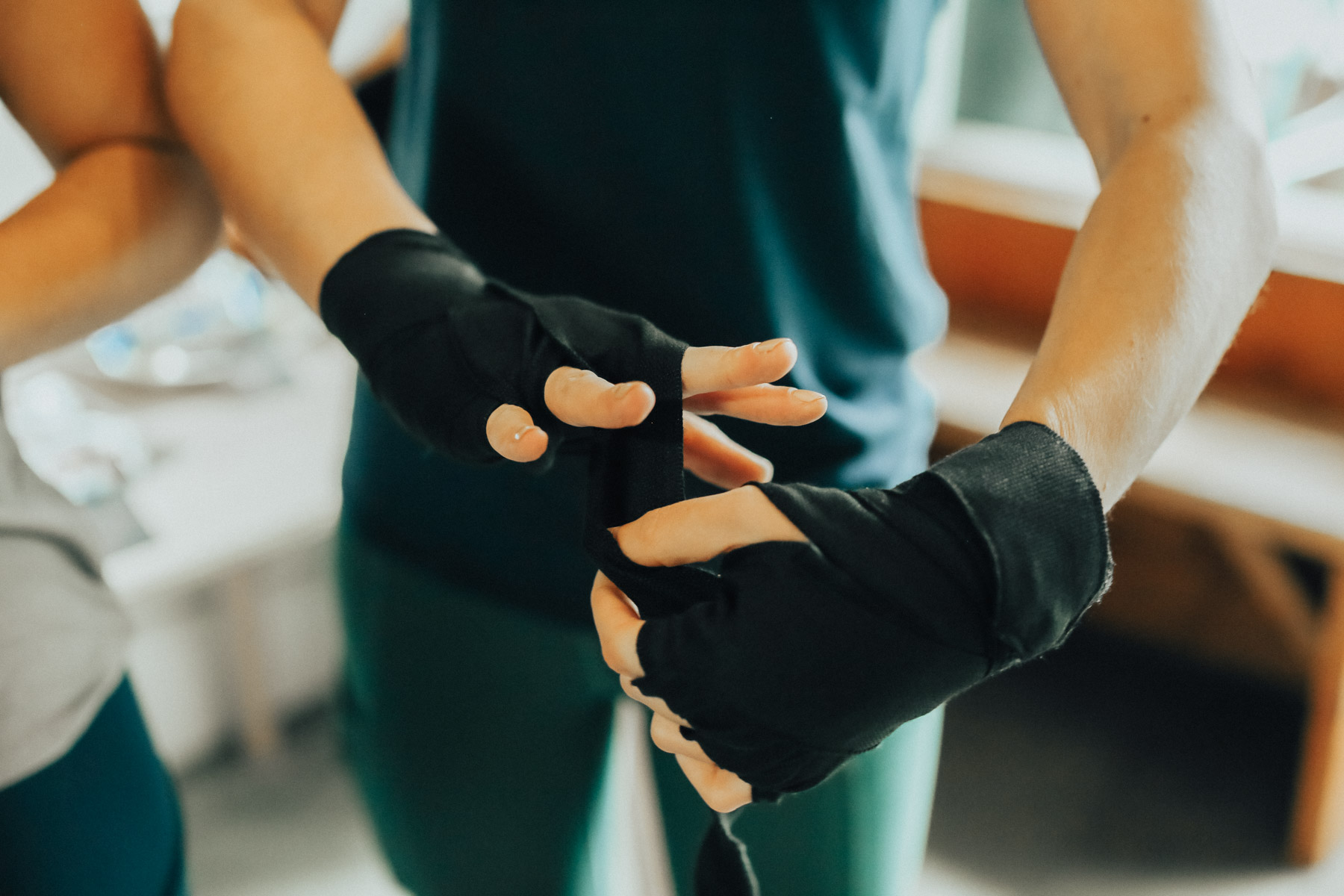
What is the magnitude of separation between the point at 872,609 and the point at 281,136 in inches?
16.1

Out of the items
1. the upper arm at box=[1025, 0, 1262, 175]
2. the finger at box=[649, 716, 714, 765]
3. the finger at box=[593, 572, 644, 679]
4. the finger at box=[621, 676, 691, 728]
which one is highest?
the upper arm at box=[1025, 0, 1262, 175]

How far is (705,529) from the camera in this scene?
15.7 inches

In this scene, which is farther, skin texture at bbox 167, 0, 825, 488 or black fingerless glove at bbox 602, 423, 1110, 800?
skin texture at bbox 167, 0, 825, 488

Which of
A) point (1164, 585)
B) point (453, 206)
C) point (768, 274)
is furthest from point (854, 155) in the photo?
point (1164, 585)

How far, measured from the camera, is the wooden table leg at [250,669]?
4.90 ft

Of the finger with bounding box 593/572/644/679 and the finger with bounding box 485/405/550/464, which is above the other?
the finger with bounding box 485/405/550/464

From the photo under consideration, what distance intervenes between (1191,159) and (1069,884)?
1.22 m

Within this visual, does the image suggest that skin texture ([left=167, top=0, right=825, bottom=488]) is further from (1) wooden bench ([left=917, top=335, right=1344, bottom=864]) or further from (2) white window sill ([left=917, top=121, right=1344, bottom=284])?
(2) white window sill ([left=917, top=121, right=1344, bottom=284])

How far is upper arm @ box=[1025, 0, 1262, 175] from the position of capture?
1.57ft

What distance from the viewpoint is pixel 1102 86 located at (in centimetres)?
50

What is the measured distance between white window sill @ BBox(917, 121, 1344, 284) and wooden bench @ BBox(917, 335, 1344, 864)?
0.22 m

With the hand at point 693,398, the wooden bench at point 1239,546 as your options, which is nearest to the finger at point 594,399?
the hand at point 693,398

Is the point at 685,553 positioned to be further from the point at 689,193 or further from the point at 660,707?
the point at 689,193

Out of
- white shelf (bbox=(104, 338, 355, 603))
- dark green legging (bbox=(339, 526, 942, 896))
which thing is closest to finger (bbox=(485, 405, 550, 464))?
dark green legging (bbox=(339, 526, 942, 896))
